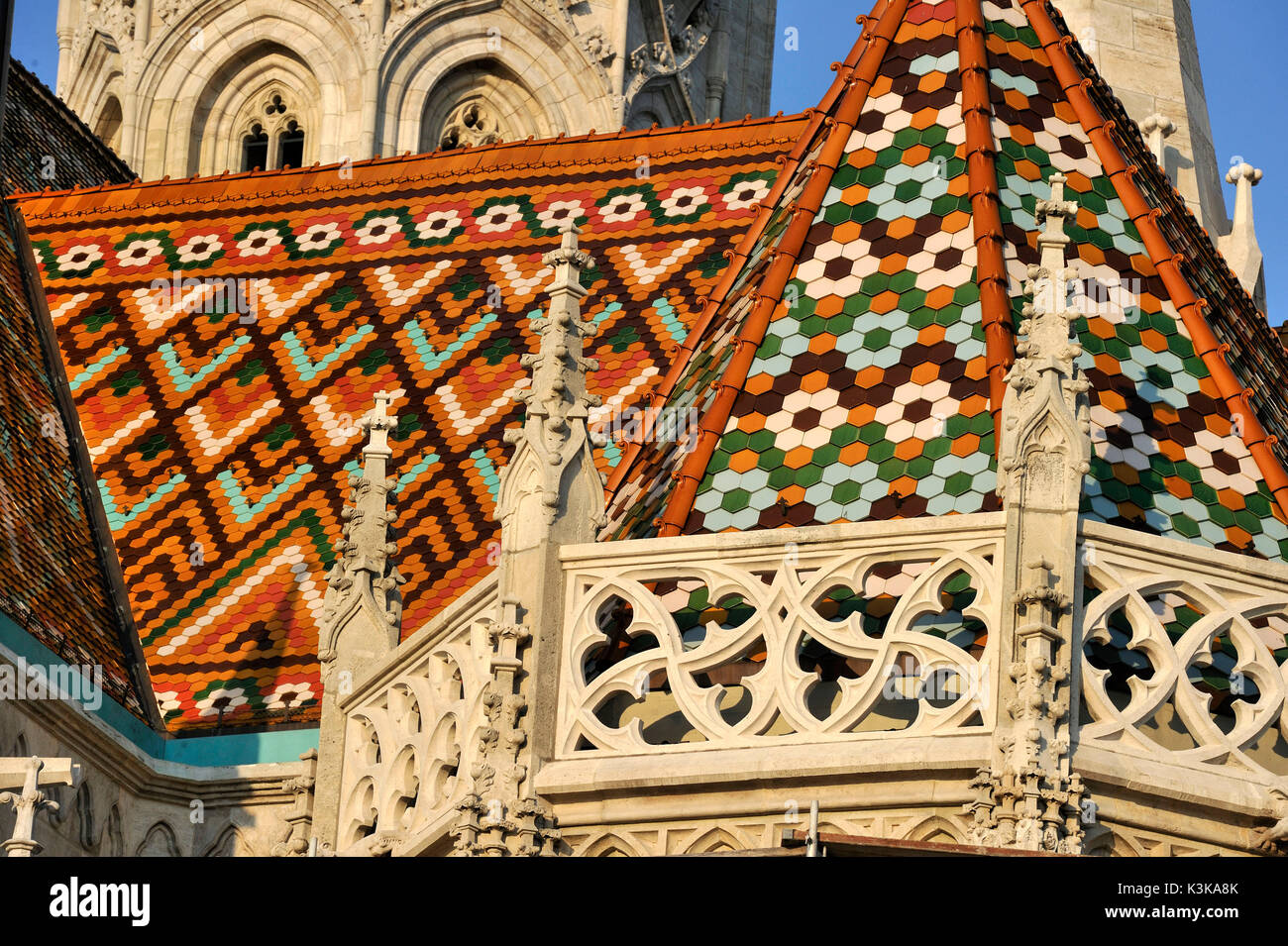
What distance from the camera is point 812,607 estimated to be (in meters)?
7.94

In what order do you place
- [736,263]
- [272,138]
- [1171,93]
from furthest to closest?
[272,138]
[1171,93]
[736,263]

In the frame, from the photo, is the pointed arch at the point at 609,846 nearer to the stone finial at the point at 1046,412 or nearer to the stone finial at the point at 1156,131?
the stone finial at the point at 1046,412

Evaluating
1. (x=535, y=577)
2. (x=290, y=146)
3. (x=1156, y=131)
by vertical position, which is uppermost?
(x=290, y=146)

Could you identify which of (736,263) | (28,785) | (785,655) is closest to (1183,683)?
(785,655)

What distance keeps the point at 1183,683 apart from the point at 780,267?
2395 millimetres

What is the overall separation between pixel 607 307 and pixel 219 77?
10.5 metres

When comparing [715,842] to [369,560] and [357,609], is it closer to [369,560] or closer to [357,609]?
[357,609]

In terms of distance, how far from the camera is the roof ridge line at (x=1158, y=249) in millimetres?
9203

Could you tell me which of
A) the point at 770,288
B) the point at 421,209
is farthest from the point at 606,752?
the point at 421,209

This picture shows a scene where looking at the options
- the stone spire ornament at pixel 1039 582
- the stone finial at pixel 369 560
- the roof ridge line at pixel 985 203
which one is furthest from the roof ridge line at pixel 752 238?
the stone spire ornament at pixel 1039 582

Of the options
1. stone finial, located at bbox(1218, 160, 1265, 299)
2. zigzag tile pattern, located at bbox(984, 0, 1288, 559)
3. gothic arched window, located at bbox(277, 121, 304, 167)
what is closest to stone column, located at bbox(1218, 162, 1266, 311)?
stone finial, located at bbox(1218, 160, 1265, 299)

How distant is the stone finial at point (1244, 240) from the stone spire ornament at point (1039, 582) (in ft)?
13.1

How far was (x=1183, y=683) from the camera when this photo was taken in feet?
25.7

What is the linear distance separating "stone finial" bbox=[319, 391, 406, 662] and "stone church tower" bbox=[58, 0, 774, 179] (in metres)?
12.3
